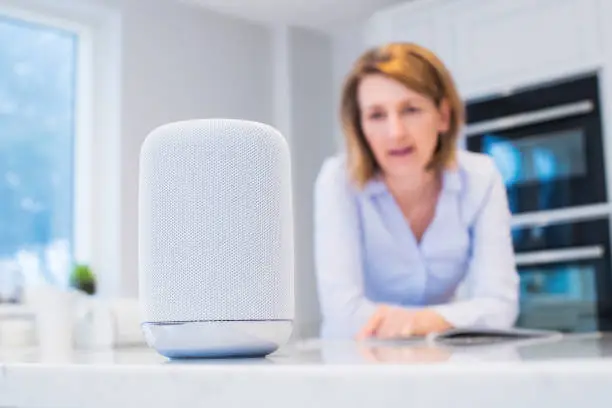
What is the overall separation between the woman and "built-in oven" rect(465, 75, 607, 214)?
1428 mm

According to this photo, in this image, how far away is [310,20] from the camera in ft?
13.8

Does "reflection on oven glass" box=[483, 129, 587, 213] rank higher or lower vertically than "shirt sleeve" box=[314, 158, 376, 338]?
higher

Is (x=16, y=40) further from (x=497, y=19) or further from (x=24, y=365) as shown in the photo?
(x=24, y=365)

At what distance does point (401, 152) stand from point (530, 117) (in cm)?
164

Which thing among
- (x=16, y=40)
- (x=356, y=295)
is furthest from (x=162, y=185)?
(x=16, y=40)

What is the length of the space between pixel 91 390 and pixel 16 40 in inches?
137

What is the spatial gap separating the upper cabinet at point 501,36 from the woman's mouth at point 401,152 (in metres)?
1.66

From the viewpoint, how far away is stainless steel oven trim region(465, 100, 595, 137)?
9.75 feet

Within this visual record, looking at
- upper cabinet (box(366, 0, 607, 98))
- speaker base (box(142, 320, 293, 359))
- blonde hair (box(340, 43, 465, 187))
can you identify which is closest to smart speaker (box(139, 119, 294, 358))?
speaker base (box(142, 320, 293, 359))

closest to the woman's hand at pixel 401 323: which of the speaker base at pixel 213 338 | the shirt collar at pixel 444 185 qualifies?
the shirt collar at pixel 444 185

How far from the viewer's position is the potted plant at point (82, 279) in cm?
345

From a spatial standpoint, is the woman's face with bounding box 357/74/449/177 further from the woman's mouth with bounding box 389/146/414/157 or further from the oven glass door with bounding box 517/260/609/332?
the oven glass door with bounding box 517/260/609/332

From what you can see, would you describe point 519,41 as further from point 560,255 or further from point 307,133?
point 307,133

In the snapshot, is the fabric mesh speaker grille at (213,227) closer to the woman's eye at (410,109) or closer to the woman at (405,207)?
the woman at (405,207)
